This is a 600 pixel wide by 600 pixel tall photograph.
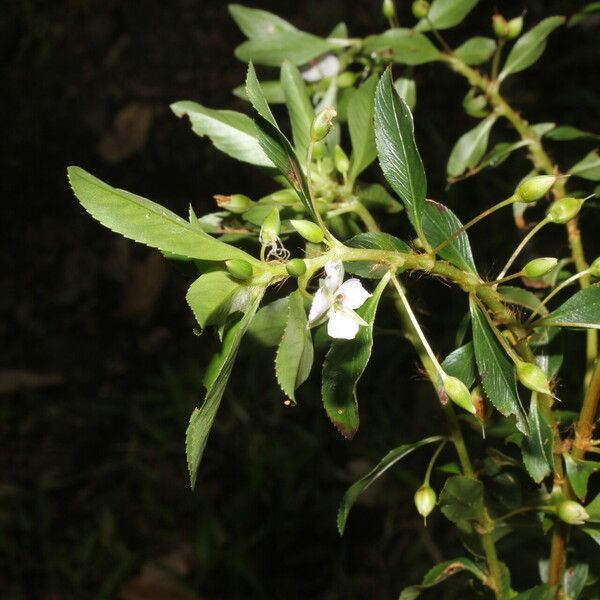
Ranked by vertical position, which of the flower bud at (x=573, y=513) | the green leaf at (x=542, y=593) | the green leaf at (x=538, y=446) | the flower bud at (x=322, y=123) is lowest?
the green leaf at (x=542, y=593)

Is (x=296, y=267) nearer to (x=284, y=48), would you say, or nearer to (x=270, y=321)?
(x=270, y=321)

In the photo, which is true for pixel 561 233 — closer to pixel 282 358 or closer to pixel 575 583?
pixel 575 583

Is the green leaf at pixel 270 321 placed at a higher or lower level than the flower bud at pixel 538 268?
lower

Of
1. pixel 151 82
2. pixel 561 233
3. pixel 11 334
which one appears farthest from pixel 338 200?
pixel 151 82

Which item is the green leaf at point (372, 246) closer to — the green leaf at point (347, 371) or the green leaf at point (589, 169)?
the green leaf at point (347, 371)

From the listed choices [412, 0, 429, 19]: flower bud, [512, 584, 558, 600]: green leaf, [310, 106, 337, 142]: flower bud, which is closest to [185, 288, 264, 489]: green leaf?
[310, 106, 337, 142]: flower bud

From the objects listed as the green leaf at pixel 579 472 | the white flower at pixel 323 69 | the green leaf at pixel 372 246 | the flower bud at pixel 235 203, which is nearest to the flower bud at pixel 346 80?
the white flower at pixel 323 69

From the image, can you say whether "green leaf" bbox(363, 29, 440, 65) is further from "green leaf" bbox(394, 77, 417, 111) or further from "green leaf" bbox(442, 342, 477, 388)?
"green leaf" bbox(442, 342, 477, 388)

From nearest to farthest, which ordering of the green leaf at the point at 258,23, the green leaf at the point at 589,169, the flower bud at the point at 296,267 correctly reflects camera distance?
the flower bud at the point at 296,267 → the green leaf at the point at 589,169 → the green leaf at the point at 258,23
